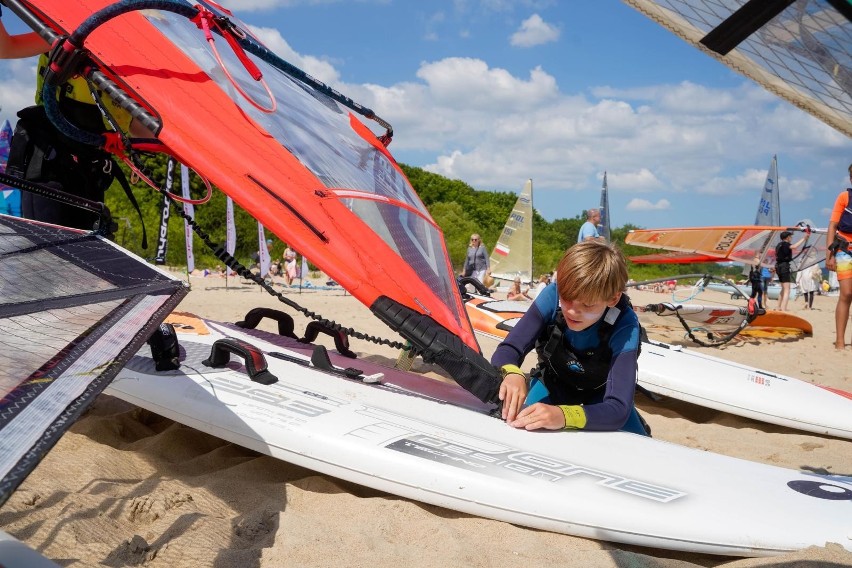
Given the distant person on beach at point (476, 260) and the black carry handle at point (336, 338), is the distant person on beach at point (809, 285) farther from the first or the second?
the black carry handle at point (336, 338)

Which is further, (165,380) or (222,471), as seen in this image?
(165,380)

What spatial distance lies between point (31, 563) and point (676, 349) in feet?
13.9

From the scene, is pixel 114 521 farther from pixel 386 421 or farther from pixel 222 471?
pixel 386 421

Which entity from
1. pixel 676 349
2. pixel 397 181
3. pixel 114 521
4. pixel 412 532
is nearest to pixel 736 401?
pixel 676 349

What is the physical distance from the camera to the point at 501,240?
1659 centimetres

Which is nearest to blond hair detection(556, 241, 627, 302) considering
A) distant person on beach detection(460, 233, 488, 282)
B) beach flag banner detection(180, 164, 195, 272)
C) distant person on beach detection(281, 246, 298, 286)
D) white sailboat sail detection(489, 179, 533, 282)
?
beach flag banner detection(180, 164, 195, 272)

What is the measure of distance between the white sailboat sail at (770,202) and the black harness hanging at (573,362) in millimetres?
23829

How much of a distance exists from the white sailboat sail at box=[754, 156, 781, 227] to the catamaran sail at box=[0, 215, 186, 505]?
25279mm

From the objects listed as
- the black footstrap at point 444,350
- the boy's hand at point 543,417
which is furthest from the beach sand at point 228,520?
the black footstrap at point 444,350

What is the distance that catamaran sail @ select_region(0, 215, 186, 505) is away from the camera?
109cm

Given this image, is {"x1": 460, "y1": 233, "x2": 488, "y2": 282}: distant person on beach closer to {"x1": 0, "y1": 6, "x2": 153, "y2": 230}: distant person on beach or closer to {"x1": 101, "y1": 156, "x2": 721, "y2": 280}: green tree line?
{"x1": 101, "y1": 156, "x2": 721, "y2": 280}: green tree line

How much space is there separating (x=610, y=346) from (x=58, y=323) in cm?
183

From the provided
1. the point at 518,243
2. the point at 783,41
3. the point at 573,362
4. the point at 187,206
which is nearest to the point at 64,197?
the point at 573,362

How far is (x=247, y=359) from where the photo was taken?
108 inches
